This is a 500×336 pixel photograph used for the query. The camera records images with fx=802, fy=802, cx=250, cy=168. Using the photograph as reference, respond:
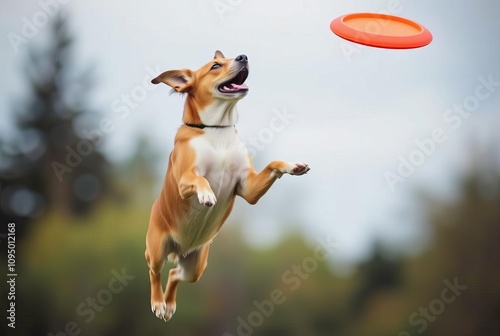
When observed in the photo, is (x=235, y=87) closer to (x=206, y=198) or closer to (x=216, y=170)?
(x=216, y=170)

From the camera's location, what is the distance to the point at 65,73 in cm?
597

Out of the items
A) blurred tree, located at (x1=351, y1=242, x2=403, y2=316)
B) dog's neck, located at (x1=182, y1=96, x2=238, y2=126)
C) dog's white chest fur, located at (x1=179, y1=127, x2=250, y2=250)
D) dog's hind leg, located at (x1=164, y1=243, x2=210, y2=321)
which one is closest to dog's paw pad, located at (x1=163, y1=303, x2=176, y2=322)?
dog's hind leg, located at (x1=164, y1=243, x2=210, y2=321)

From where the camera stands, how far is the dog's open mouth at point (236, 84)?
415cm

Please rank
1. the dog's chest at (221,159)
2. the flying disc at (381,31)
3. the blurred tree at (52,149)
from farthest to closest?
the blurred tree at (52,149), the flying disc at (381,31), the dog's chest at (221,159)

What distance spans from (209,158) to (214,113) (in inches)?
10.0

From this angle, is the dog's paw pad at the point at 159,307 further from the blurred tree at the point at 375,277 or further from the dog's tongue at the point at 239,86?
the blurred tree at the point at 375,277

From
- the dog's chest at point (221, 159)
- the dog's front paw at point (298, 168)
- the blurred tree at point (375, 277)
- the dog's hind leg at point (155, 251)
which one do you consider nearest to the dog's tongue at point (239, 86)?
the dog's chest at point (221, 159)

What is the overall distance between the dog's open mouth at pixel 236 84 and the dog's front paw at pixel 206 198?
659 millimetres

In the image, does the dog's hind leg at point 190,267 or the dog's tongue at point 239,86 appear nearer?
the dog's tongue at point 239,86

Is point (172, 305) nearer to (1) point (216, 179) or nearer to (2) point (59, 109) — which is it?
(1) point (216, 179)

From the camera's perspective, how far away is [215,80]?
164 inches

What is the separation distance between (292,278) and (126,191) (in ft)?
4.57

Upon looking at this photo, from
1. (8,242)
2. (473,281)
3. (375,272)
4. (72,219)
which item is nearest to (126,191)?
(72,219)

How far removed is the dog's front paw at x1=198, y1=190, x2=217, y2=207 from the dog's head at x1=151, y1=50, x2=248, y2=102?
63 centimetres
